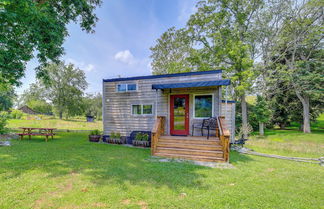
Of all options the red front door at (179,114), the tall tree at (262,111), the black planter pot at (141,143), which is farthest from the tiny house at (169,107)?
the tall tree at (262,111)

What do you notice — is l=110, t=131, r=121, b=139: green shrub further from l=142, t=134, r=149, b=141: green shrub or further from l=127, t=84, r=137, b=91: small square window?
l=127, t=84, r=137, b=91: small square window

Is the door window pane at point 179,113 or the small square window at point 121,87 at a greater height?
the small square window at point 121,87

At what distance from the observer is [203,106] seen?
7035 mm

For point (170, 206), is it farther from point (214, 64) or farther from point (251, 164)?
point (214, 64)

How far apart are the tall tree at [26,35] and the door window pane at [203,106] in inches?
303

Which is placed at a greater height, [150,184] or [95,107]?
[95,107]

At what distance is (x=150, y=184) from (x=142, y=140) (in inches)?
162

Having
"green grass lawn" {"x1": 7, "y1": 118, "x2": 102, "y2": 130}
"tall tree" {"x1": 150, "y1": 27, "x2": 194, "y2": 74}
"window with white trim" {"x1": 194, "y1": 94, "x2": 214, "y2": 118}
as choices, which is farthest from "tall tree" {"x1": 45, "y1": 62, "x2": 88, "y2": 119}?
"window with white trim" {"x1": 194, "y1": 94, "x2": 214, "y2": 118}

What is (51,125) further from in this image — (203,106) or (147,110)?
(203,106)

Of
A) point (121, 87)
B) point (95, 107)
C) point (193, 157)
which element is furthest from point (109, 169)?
point (95, 107)

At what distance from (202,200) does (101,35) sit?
42.1ft

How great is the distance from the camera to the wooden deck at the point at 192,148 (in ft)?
16.8

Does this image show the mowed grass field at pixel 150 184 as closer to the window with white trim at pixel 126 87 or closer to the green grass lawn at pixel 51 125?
the window with white trim at pixel 126 87

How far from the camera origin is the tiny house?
6062 millimetres
